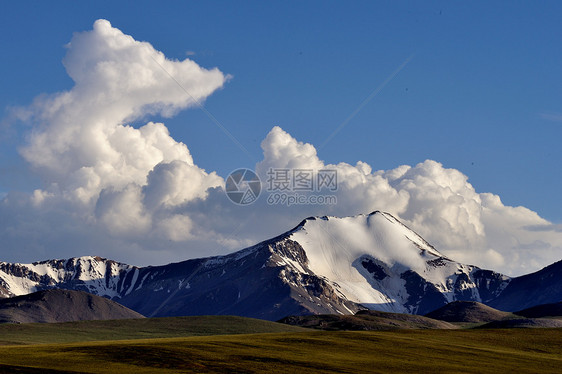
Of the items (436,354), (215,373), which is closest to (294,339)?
(436,354)

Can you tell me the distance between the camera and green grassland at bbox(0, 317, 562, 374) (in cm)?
11300

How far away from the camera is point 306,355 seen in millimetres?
132500

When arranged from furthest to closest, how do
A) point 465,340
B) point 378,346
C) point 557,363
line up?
point 465,340 → point 378,346 → point 557,363

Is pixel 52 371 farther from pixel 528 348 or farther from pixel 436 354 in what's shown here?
pixel 528 348

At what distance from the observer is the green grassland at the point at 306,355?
113000mm

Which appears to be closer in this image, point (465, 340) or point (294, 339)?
Answer: point (294, 339)

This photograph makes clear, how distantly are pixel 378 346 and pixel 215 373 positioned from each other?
172 ft

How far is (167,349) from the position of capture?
128 metres

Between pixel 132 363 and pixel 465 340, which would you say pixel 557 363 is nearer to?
pixel 465 340

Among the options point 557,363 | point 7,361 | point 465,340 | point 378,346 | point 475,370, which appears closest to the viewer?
point 7,361

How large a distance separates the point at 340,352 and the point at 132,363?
41.0 metres

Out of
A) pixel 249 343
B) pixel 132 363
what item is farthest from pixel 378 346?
pixel 132 363

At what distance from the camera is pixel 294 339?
6102 inches

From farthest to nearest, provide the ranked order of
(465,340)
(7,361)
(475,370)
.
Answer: (465,340), (475,370), (7,361)
